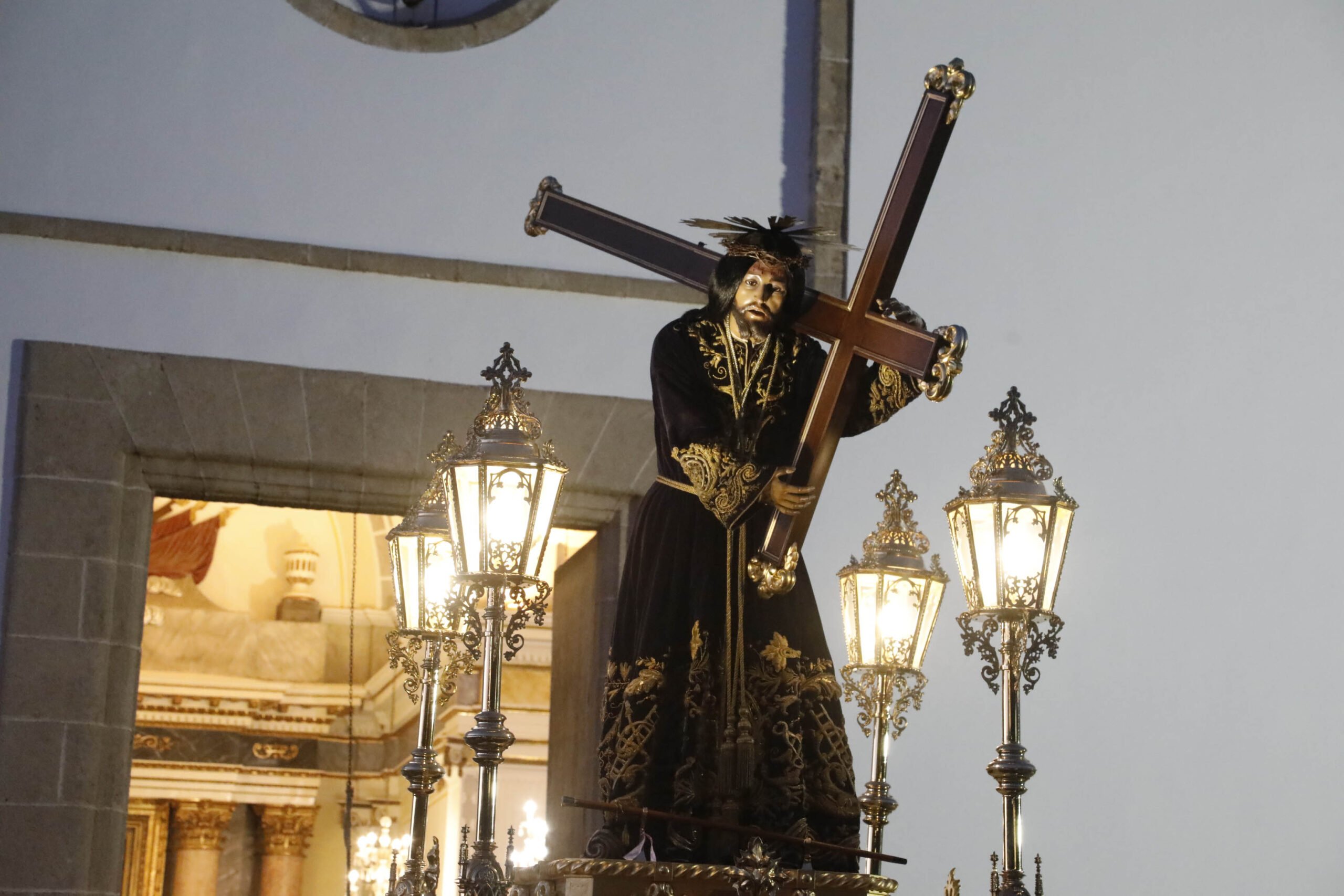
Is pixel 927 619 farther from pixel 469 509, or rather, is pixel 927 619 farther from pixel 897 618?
pixel 469 509

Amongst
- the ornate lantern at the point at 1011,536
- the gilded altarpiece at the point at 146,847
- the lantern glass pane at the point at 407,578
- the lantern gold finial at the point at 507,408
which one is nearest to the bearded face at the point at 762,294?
the lantern gold finial at the point at 507,408

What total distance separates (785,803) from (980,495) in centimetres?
98

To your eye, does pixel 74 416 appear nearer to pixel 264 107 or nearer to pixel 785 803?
pixel 264 107

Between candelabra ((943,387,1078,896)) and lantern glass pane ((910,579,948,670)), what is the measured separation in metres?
0.48

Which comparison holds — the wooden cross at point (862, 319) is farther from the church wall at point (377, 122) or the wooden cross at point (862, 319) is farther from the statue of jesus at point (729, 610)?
the church wall at point (377, 122)

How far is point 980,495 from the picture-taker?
4594 millimetres

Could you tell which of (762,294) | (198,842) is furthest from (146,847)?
(762,294)

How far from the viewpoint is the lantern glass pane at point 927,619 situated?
16.9ft

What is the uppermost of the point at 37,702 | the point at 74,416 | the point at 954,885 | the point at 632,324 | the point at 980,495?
the point at 632,324

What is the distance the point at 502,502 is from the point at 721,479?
51 centimetres

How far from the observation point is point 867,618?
5.12m

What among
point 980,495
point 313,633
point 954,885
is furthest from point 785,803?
point 313,633

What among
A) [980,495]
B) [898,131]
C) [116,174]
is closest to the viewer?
[980,495]

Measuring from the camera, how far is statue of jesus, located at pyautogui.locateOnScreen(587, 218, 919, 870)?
411 cm
